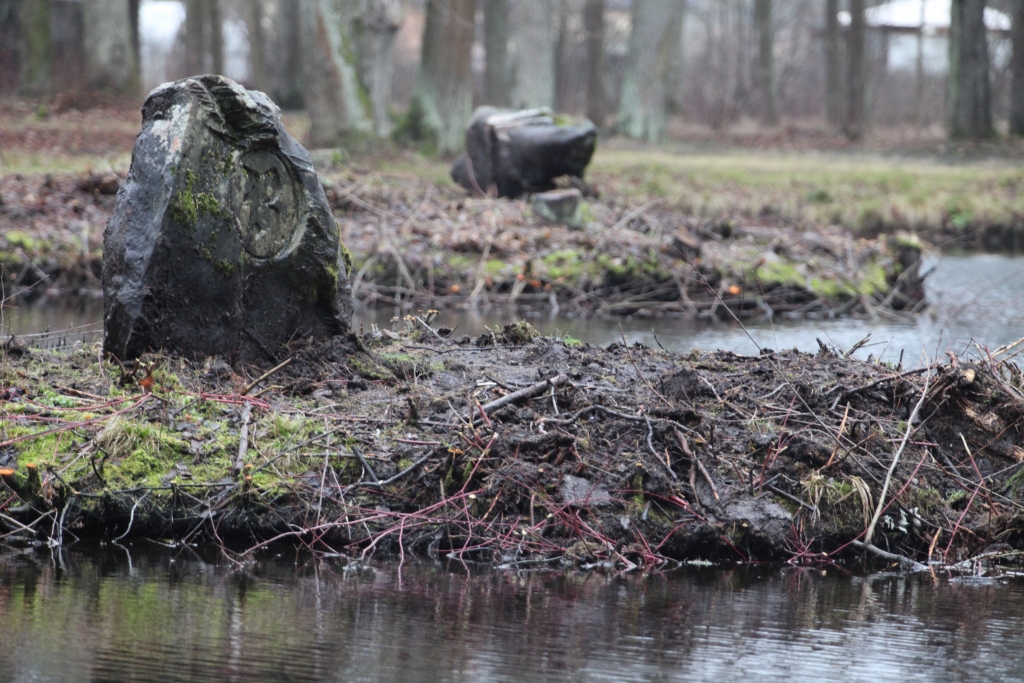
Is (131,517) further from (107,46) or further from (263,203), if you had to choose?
(107,46)

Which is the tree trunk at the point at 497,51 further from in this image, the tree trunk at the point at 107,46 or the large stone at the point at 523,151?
the large stone at the point at 523,151

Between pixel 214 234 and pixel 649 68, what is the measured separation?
94.9 ft

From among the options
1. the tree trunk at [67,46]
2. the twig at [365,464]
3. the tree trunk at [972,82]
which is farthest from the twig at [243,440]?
the tree trunk at [972,82]

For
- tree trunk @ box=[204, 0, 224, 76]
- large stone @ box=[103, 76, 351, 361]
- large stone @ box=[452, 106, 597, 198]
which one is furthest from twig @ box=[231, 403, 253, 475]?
tree trunk @ box=[204, 0, 224, 76]

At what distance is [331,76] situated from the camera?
2353 cm

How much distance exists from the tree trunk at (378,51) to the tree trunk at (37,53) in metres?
9.16

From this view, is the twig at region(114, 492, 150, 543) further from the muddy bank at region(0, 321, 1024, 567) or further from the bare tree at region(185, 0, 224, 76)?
the bare tree at region(185, 0, 224, 76)

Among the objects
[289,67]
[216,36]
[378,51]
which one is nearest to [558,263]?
[378,51]

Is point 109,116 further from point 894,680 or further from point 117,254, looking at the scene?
point 894,680

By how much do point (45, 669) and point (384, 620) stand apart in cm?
128

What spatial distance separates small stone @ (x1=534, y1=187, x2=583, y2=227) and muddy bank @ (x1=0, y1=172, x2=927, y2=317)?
0.20 metres

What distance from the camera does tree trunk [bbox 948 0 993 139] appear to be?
3177 centimetres

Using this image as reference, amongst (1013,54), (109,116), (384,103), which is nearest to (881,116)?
(1013,54)

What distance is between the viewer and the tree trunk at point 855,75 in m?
36.1
